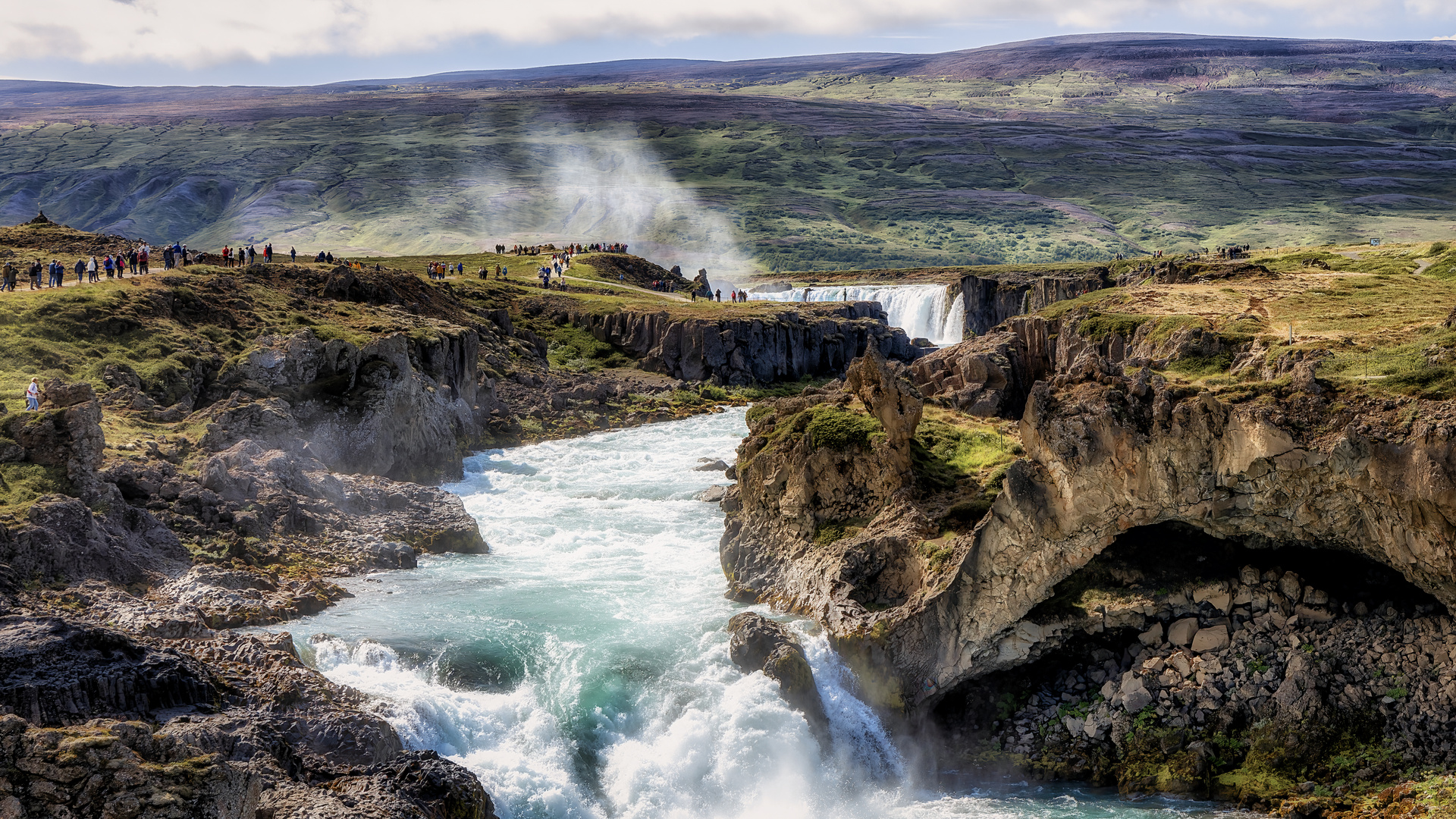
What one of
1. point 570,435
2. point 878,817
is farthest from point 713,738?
point 570,435

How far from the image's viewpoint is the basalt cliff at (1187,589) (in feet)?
71.6

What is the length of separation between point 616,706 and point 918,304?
8654cm

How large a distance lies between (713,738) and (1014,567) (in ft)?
26.9

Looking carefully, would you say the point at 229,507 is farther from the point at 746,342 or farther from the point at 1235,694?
the point at 746,342

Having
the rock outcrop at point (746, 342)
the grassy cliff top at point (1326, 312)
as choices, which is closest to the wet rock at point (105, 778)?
the grassy cliff top at point (1326, 312)

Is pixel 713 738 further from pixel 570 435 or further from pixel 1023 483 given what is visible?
pixel 570 435

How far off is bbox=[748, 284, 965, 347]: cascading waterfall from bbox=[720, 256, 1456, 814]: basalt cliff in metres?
72.9

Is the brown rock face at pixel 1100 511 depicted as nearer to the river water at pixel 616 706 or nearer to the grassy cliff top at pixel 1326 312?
the grassy cliff top at pixel 1326 312

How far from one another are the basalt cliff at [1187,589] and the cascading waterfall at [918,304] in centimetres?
7293

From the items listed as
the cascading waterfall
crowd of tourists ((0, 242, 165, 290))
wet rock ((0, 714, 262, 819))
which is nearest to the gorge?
wet rock ((0, 714, 262, 819))

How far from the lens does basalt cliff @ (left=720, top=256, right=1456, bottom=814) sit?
21.8 m

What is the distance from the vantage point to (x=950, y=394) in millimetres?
41906

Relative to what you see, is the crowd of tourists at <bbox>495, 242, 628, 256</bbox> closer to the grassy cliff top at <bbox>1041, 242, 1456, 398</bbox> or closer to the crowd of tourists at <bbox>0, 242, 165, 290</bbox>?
the crowd of tourists at <bbox>0, 242, 165, 290</bbox>

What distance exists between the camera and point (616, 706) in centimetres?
2597
